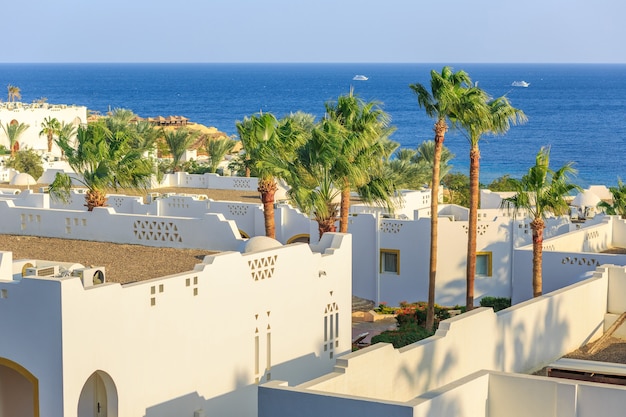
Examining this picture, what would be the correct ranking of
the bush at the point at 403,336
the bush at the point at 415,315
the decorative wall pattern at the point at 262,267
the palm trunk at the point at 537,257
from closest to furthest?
the decorative wall pattern at the point at 262,267 < the bush at the point at 403,336 < the palm trunk at the point at 537,257 < the bush at the point at 415,315

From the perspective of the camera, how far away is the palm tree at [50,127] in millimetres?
67900

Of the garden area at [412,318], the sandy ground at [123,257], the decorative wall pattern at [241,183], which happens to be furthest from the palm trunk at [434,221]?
the decorative wall pattern at [241,183]

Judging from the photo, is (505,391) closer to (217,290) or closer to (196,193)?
(217,290)

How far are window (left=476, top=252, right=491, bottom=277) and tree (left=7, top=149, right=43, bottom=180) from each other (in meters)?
22.2

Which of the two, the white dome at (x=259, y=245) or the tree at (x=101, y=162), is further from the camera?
the tree at (x=101, y=162)

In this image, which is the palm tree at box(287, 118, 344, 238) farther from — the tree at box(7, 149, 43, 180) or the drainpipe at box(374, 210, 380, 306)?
the tree at box(7, 149, 43, 180)

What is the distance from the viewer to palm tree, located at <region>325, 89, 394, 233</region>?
87.9 ft

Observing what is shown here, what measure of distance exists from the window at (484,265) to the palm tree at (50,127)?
122ft

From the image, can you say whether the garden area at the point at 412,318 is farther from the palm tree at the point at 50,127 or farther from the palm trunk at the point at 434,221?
the palm tree at the point at 50,127

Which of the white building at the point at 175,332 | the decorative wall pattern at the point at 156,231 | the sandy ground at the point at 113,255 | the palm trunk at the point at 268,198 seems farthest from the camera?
the palm trunk at the point at 268,198

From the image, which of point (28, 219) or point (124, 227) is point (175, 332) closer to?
point (124, 227)

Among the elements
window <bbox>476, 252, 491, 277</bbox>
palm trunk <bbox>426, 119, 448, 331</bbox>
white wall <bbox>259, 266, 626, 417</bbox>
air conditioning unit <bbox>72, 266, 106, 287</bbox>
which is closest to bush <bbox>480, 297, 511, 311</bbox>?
window <bbox>476, 252, 491, 277</bbox>

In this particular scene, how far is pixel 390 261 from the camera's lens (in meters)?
35.8

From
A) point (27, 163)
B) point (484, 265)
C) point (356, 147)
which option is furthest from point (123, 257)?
point (27, 163)
